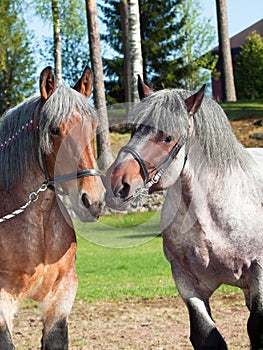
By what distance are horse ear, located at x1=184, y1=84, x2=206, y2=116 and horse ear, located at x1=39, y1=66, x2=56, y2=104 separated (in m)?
0.87

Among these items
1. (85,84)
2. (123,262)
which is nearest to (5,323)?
(85,84)

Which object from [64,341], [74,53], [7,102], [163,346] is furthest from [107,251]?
[74,53]

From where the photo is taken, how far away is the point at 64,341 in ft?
15.4

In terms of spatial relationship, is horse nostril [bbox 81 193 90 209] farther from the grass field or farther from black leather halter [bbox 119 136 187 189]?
the grass field

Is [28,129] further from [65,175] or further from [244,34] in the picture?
[244,34]

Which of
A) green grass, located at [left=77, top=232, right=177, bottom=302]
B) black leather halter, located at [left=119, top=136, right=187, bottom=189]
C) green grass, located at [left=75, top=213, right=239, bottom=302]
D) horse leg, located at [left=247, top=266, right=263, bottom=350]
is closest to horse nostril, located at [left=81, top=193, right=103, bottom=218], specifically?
black leather halter, located at [left=119, top=136, right=187, bottom=189]

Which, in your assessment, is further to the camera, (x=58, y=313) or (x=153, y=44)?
(x=153, y=44)

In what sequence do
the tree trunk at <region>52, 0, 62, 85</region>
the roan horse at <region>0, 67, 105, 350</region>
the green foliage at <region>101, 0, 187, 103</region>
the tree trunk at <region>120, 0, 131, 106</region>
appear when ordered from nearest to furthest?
1. the roan horse at <region>0, 67, 105, 350</region>
2. the tree trunk at <region>52, 0, 62, 85</region>
3. the tree trunk at <region>120, 0, 131, 106</region>
4. the green foliage at <region>101, 0, 187, 103</region>

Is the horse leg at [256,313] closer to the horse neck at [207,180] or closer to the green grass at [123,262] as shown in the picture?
the horse neck at [207,180]

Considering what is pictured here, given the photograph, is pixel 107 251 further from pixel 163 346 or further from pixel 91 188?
pixel 91 188

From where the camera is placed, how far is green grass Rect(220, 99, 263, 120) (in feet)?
72.3

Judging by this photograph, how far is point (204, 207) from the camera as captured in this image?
4539 mm

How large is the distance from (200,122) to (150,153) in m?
0.46

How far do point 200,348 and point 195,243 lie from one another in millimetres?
715
